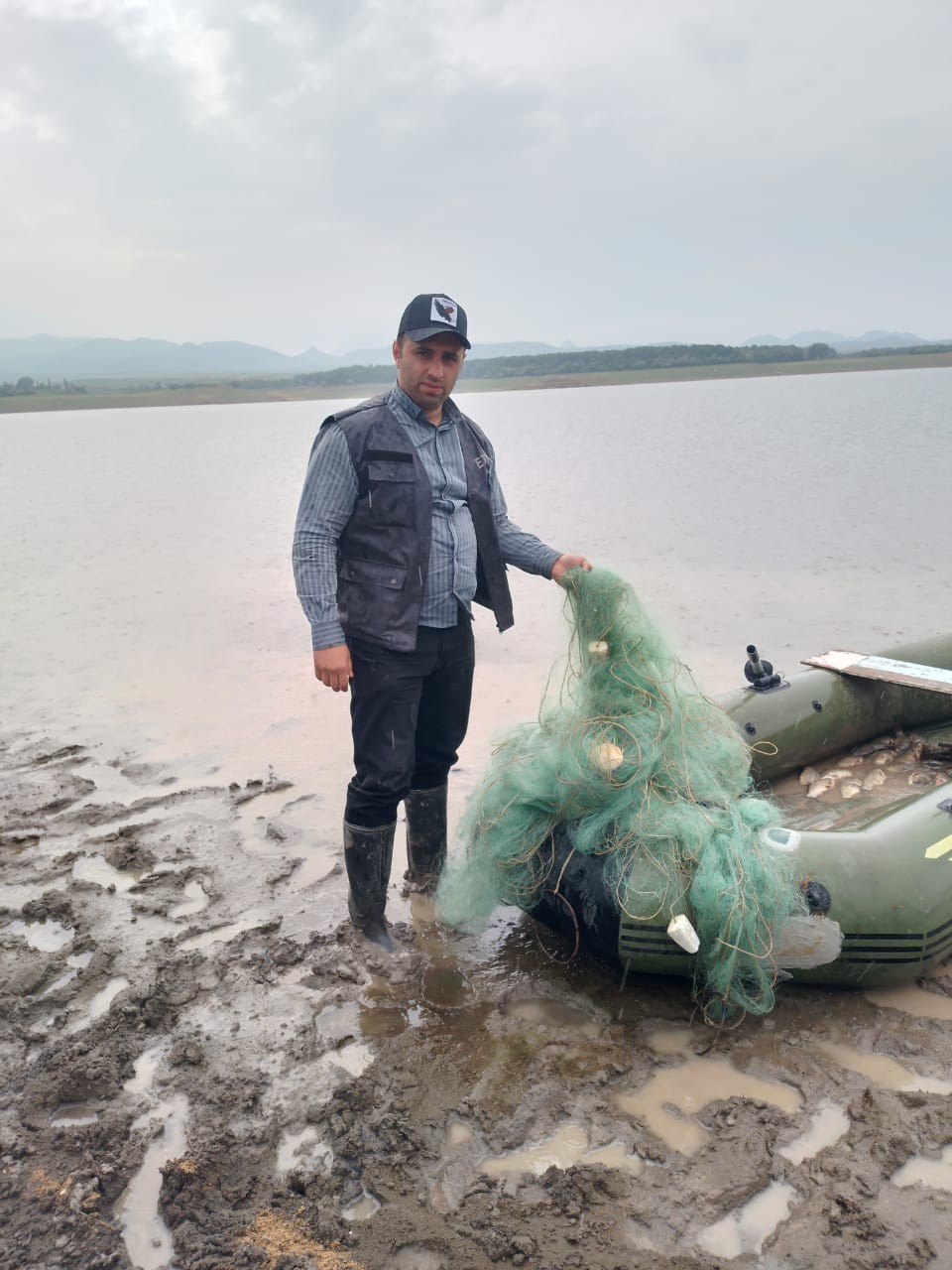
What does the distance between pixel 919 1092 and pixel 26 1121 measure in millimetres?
2710

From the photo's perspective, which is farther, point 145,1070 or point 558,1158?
point 145,1070

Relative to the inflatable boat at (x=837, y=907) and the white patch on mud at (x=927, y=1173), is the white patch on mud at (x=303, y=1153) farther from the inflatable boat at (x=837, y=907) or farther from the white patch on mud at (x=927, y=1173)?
the white patch on mud at (x=927, y=1173)

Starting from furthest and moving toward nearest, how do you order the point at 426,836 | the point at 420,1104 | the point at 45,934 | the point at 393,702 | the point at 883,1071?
the point at 426,836 < the point at 45,934 < the point at 393,702 < the point at 883,1071 < the point at 420,1104

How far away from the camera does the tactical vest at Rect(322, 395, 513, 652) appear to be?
343 cm

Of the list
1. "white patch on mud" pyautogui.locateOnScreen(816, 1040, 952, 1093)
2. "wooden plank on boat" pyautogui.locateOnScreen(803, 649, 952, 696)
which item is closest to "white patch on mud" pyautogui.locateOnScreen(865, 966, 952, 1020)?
"white patch on mud" pyautogui.locateOnScreen(816, 1040, 952, 1093)

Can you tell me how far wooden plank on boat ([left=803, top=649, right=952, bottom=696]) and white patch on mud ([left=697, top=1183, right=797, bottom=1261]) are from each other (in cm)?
297

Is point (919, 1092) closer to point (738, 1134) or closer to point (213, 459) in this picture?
point (738, 1134)

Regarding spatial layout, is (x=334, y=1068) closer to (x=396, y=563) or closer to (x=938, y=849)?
(x=396, y=563)

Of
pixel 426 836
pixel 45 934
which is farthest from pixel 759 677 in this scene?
pixel 45 934

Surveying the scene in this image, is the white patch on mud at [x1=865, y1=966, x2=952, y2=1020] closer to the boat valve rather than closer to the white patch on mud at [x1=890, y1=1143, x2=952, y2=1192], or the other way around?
the white patch on mud at [x1=890, y1=1143, x2=952, y2=1192]

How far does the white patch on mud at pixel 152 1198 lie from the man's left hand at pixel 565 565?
88.6 inches

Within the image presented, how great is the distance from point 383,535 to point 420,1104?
187cm

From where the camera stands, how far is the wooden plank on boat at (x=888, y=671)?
16.4ft

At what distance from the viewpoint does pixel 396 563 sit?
11.4 ft
